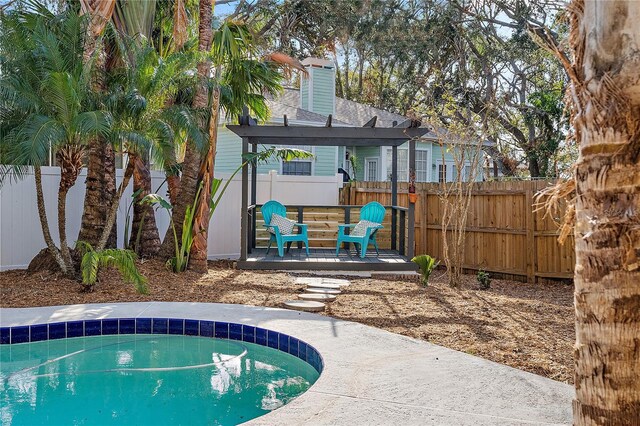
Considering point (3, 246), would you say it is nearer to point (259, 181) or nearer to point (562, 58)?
point (259, 181)

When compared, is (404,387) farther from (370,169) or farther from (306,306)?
(370,169)

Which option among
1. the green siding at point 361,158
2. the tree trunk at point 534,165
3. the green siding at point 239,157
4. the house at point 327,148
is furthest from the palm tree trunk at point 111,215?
Result: the tree trunk at point 534,165

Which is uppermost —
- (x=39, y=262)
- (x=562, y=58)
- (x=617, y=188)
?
(x=562, y=58)

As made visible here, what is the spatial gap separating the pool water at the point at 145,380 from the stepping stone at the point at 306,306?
1060mm

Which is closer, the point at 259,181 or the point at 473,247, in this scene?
the point at 473,247

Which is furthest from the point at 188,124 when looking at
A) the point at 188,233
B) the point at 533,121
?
the point at 533,121

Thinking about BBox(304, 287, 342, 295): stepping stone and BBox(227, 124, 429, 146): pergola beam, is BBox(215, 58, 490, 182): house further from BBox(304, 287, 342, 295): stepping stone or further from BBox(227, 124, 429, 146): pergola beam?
BBox(304, 287, 342, 295): stepping stone

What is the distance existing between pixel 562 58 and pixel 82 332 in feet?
17.9

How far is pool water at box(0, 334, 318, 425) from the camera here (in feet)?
14.4

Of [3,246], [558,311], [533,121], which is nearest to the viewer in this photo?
[558,311]

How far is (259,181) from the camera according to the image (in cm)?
1291

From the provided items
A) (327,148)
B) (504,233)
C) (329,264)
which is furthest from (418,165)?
(329,264)

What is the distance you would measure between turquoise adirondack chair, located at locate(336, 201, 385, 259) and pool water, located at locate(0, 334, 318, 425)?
4.93m

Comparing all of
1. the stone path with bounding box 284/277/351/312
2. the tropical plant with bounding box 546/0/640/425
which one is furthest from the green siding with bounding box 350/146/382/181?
the tropical plant with bounding box 546/0/640/425
